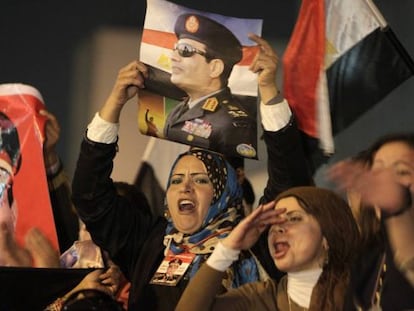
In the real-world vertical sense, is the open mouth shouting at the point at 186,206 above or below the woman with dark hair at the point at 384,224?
below

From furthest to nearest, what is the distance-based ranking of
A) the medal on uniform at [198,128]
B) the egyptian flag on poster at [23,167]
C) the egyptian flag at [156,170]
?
the egyptian flag at [156,170] < the egyptian flag on poster at [23,167] < the medal on uniform at [198,128]

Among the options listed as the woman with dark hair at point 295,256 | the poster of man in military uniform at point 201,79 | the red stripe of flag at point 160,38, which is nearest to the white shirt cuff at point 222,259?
the woman with dark hair at point 295,256

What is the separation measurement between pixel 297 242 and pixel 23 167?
71cm

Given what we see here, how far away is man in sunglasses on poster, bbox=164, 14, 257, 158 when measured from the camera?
168 centimetres

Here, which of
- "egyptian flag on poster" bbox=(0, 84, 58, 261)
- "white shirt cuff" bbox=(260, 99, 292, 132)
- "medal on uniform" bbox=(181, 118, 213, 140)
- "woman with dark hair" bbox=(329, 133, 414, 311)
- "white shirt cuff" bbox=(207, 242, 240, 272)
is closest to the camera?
"woman with dark hair" bbox=(329, 133, 414, 311)

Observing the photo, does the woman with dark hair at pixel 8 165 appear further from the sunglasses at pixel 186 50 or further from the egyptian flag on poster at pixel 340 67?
the egyptian flag on poster at pixel 340 67

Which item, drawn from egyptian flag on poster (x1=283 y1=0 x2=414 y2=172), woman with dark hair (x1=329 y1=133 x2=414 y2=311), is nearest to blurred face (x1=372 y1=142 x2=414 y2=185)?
woman with dark hair (x1=329 y1=133 x2=414 y2=311)

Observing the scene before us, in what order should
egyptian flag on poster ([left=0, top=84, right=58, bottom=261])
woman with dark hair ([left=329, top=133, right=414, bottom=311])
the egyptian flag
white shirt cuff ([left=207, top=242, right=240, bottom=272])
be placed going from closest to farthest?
woman with dark hair ([left=329, top=133, right=414, bottom=311])
white shirt cuff ([left=207, top=242, right=240, bottom=272])
egyptian flag on poster ([left=0, top=84, right=58, bottom=261])
the egyptian flag

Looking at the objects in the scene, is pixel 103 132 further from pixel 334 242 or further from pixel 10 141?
pixel 334 242

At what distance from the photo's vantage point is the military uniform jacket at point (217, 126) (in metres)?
1.67

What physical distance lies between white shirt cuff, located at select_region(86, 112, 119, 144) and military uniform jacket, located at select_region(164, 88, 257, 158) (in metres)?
0.11

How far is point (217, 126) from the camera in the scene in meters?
1.69

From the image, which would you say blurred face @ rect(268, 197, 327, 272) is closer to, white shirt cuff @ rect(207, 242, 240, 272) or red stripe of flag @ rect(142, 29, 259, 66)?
white shirt cuff @ rect(207, 242, 240, 272)

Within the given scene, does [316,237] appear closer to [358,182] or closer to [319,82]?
[358,182]
